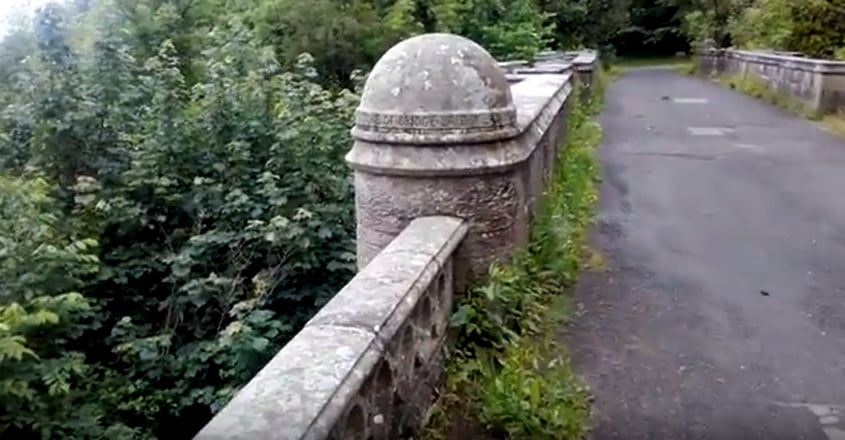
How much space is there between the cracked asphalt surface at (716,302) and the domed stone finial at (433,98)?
1116 millimetres

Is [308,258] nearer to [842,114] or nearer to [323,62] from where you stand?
[323,62]

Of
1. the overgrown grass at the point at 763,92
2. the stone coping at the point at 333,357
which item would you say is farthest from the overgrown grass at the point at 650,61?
the stone coping at the point at 333,357

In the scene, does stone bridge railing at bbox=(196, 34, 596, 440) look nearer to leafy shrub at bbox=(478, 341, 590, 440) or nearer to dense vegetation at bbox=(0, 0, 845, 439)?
leafy shrub at bbox=(478, 341, 590, 440)

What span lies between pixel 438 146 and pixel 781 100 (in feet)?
45.1

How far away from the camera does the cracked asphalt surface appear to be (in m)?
3.28

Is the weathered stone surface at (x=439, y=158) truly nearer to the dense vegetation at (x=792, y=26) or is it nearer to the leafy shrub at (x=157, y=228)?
Result: the leafy shrub at (x=157, y=228)

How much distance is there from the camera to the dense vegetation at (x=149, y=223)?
480 centimetres

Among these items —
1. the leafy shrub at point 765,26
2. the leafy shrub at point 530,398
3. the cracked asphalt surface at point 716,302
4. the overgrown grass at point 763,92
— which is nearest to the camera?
the leafy shrub at point 530,398

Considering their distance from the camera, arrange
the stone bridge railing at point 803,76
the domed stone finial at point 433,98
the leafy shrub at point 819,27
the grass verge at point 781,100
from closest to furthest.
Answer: the domed stone finial at point 433,98
the grass verge at point 781,100
the stone bridge railing at point 803,76
the leafy shrub at point 819,27

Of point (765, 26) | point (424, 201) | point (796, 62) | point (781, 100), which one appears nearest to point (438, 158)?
point (424, 201)

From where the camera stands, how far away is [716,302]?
178 inches

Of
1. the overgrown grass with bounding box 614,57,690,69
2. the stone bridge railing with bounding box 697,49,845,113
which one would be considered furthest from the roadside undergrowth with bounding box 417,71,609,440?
the overgrown grass with bounding box 614,57,690,69

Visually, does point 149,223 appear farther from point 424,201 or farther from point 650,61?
point 650,61

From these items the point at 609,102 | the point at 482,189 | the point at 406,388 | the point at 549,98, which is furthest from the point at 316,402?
the point at 609,102
